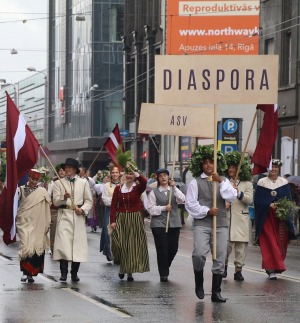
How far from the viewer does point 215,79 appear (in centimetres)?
1550

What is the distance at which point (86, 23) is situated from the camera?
8319 centimetres

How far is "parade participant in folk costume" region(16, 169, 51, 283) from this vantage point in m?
17.3

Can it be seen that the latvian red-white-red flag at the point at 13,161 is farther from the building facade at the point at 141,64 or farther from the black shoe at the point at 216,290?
the building facade at the point at 141,64

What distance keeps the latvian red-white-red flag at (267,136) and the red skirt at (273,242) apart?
0.98 metres

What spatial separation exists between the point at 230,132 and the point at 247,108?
58.0ft

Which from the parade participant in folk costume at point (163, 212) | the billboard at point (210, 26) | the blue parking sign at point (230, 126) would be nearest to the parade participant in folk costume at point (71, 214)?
the parade participant in folk costume at point (163, 212)

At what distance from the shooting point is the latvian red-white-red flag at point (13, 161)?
16.7 metres

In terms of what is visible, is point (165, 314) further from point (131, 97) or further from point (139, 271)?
point (131, 97)

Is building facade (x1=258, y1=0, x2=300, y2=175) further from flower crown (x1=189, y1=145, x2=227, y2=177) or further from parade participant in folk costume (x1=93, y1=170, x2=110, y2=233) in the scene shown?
flower crown (x1=189, y1=145, x2=227, y2=177)

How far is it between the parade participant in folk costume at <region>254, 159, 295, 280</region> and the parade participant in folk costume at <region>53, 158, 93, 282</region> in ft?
8.76

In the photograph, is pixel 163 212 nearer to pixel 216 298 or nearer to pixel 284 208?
pixel 284 208

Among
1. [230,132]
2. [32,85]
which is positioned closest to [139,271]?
[230,132]

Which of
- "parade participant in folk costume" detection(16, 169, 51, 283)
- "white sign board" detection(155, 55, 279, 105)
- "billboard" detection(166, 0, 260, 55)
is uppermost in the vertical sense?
"billboard" detection(166, 0, 260, 55)

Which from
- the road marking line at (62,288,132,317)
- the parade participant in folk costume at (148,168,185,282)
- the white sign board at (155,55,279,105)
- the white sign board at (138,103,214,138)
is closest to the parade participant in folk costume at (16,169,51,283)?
the road marking line at (62,288,132,317)
